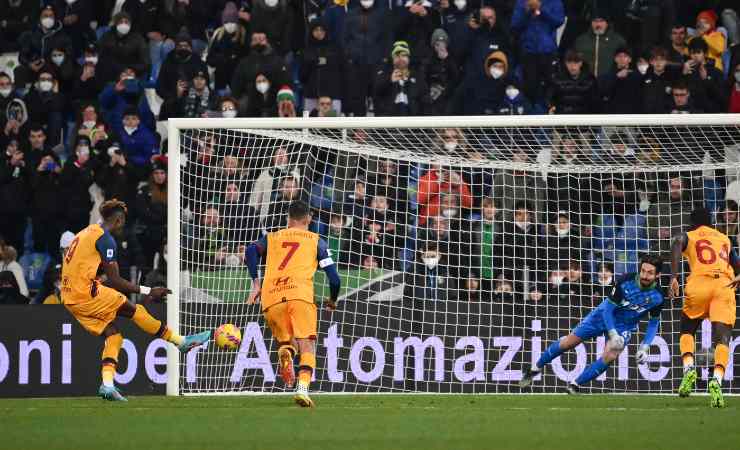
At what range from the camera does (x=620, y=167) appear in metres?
17.4

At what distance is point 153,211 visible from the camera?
1902 cm

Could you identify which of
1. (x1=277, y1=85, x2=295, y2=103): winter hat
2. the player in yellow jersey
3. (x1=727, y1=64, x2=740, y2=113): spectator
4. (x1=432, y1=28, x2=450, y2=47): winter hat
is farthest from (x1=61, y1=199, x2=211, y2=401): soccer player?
(x1=727, y1=64, x2=740, y2=113): spectator

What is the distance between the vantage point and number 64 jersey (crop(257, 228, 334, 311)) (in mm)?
13359

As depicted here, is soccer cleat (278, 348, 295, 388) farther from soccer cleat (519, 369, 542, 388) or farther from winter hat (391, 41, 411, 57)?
winter hat (391, 41, 411, 57)

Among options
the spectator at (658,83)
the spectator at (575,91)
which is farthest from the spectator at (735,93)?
the spectator at (575,91)

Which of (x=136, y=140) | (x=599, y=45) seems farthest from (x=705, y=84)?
(x=136, y=140)

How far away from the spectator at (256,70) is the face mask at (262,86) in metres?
0.03

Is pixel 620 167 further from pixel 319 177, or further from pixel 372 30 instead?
pixel 372 30

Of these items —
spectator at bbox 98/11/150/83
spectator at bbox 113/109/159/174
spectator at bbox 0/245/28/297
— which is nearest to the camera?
spectator at bbox 0/245/28/297

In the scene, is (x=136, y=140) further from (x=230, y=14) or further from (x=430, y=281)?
(x=430, y=281)

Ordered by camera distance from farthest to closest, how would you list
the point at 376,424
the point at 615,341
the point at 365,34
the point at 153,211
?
1. the point at 365,34
2. the point at 153,211
3. the point at 615,341
4. the point at 376,424

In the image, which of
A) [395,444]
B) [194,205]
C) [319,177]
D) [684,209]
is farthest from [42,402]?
[684,209]

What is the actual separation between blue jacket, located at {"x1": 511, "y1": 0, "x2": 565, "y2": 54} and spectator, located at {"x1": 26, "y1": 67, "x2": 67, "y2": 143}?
6599 millimetres

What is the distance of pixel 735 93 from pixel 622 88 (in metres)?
1.48
